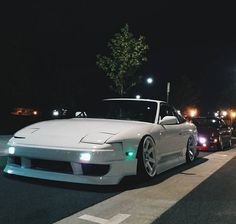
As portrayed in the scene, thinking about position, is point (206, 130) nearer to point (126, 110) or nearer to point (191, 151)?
point (191, 151)

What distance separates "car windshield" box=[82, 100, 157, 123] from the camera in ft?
24.1

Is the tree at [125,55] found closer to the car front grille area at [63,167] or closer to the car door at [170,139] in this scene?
the car door at [170,139]

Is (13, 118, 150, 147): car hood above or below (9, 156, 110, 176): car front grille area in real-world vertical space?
above

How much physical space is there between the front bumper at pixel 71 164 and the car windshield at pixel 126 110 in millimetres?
1523

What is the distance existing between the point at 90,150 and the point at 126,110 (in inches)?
85.5

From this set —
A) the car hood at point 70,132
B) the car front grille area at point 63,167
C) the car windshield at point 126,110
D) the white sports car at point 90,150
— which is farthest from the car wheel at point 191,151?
the car front grille area at point 63,167

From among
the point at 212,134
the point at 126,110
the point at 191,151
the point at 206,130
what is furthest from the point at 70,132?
the point at 206,130

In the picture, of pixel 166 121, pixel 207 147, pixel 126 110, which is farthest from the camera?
pixel 207 147

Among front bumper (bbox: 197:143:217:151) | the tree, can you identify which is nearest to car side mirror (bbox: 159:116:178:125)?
front bumper (bbox: 197:143:217:151)

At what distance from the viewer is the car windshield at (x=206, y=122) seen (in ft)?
46.5

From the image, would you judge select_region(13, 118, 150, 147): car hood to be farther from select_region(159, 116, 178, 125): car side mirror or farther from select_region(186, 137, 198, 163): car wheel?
select_region(186, 137, 198, 163): car wheel

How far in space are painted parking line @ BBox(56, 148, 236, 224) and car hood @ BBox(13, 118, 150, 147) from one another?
0.81 meters

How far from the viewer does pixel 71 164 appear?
553cm

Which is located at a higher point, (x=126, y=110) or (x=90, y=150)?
(x=126, y=110)
